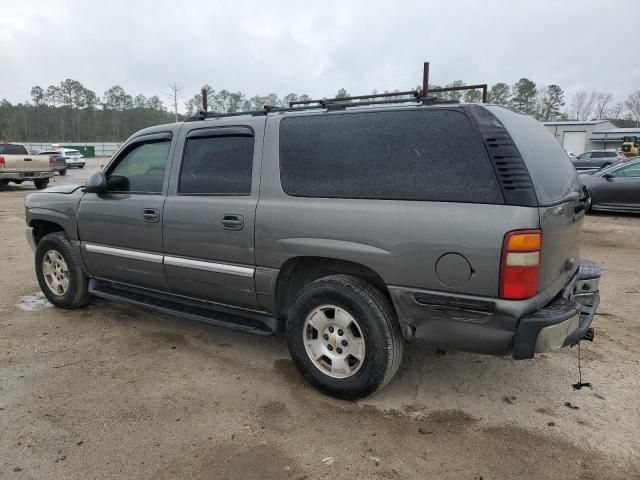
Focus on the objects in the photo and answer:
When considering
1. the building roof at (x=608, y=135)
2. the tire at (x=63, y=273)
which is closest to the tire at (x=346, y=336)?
the tire at (x=63, y=273)

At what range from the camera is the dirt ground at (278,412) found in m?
2.54

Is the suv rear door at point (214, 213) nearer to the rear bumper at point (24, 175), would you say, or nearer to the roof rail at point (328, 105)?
the roof rail at point (328, 105)

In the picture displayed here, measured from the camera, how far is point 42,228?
201 inches

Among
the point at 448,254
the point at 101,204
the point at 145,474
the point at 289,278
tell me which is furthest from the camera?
the point at 101,204

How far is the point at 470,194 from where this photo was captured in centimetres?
262

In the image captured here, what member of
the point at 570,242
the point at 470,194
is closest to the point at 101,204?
the point at 470,194

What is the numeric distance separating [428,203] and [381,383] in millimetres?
1139

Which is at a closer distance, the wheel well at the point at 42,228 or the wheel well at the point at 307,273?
the wheel well at the point at 307,273

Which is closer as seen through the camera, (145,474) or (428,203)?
(145,474)

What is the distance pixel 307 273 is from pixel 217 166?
1089 mm

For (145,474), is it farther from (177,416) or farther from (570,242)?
(570,242)

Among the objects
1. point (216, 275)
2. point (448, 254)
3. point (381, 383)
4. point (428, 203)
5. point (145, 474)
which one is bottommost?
point (145, 474)

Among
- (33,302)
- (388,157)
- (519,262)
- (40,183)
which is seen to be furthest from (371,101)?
(40,183)

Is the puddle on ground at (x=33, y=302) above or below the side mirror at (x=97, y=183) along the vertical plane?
below
